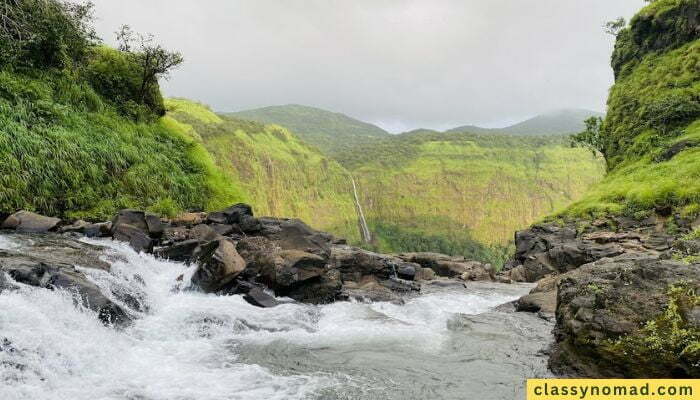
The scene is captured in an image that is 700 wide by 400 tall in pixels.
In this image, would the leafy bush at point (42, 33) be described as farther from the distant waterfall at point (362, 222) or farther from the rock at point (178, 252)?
the distant waterfall at point (362, 222)

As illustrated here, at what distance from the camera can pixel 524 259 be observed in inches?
1710

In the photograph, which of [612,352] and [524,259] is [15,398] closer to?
[612,352]

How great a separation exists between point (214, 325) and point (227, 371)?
312 cm

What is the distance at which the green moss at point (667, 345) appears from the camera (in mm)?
7852

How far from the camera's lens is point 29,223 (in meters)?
16.6

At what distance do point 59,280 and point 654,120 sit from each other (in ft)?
179

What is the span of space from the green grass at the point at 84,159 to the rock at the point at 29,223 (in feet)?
3.44

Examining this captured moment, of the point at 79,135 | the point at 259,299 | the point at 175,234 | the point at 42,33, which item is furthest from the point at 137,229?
the point at 42,33

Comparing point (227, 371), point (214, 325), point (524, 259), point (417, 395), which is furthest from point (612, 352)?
point (524, 259)

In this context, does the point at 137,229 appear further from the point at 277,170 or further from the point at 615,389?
the point at 277,170

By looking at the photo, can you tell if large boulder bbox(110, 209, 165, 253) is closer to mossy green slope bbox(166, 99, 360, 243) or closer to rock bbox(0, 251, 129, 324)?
rock bbox(0, 251, 129, 324)

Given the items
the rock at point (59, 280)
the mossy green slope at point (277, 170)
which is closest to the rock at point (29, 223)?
the rock at point (59, 280)

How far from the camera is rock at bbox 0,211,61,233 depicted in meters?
16.2

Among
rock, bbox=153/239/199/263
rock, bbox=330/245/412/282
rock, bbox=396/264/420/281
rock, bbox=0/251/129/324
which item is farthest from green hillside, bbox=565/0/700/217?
rock, bbox=0/251/129/324
